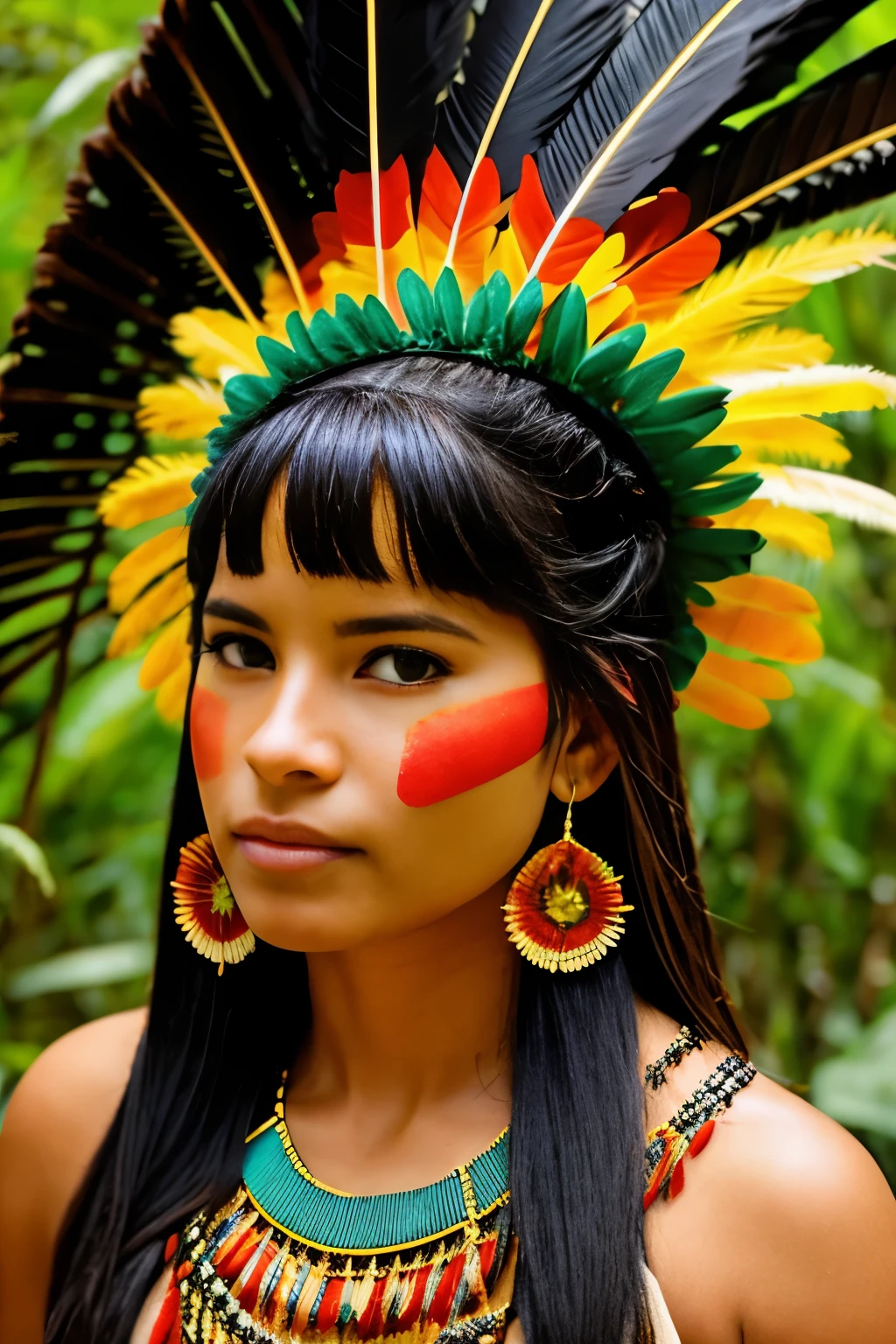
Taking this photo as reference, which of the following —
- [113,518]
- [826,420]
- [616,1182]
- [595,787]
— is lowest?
[616,1182]

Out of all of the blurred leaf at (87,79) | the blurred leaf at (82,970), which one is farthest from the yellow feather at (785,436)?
the blurred leaf at (82,970)

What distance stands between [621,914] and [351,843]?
38cm

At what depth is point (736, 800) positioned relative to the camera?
2109mm

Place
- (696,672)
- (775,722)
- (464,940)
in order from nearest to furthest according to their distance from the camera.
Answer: (464,940), (696,672), (775,722)

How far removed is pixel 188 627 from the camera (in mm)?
1386

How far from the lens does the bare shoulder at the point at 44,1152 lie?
1.36 metres

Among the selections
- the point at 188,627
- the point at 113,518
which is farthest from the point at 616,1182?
the point at 113,518

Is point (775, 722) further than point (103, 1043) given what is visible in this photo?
Yes

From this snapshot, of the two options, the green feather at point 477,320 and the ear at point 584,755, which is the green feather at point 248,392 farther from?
the ear at point 584,755

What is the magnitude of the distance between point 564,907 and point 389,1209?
0.34 meters

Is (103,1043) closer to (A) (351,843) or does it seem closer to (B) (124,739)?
(A) (351,843)

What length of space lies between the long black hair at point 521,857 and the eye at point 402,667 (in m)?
0.07

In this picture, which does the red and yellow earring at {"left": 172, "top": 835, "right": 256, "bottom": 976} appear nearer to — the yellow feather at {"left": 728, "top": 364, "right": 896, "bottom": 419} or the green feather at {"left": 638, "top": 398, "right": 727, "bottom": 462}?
the green feather at {"left": 638, "top": 398, "right": 727, "bottom": 462}

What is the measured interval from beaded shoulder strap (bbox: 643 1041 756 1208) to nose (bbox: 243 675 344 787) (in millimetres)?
481
